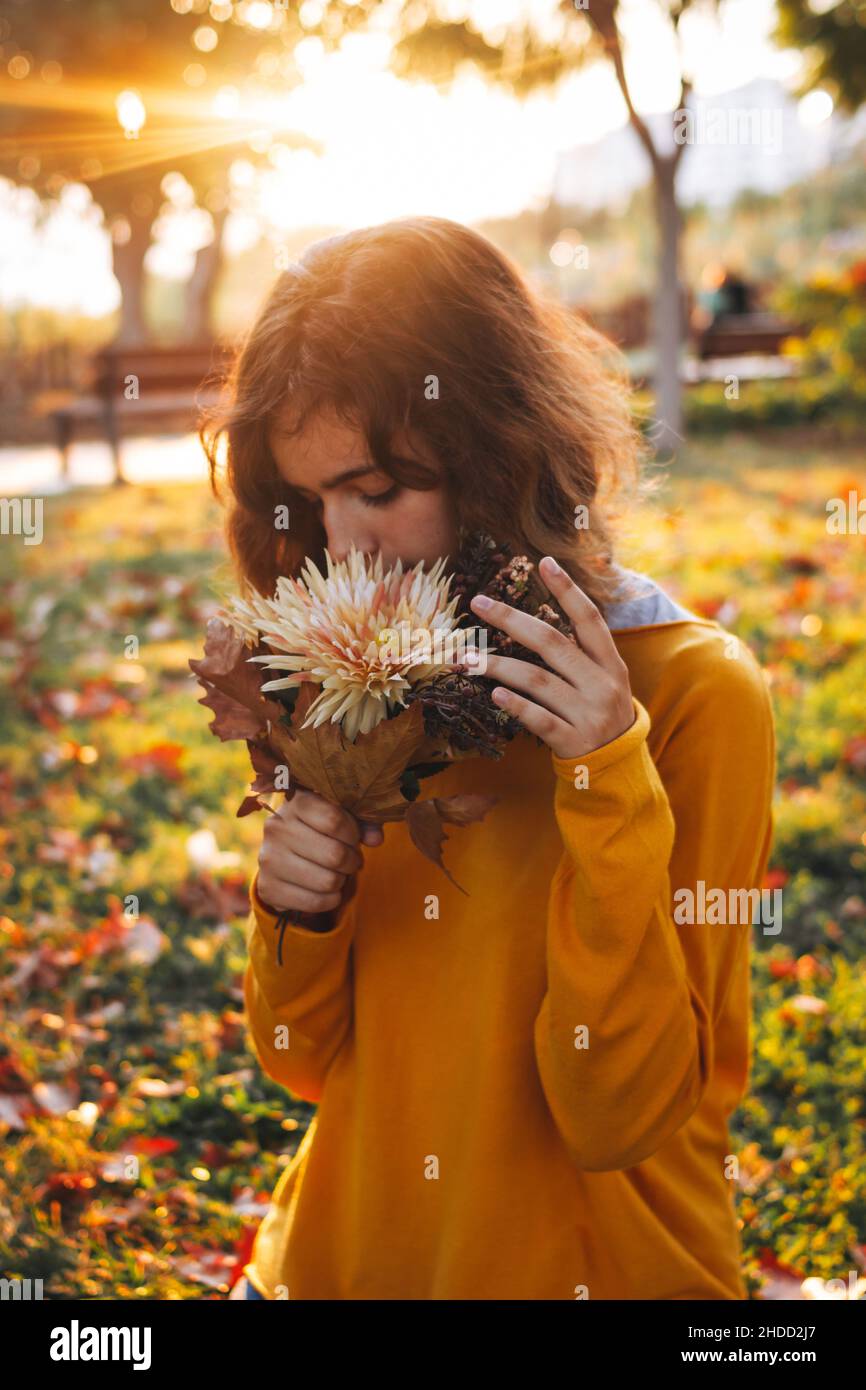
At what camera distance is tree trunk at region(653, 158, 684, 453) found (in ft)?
36.9

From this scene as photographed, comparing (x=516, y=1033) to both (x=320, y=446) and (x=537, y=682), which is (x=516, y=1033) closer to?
(x=537, y=682)

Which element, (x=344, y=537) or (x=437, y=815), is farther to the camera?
(x=344, y=537)

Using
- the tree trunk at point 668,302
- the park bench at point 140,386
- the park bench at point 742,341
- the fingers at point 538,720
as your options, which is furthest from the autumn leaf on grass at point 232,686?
the park bench at point 742,341

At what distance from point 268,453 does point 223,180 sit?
Result: 24905 mm

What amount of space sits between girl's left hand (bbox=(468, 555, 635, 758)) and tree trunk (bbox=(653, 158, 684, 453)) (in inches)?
396

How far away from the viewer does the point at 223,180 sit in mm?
24375

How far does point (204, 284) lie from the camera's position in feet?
84.2

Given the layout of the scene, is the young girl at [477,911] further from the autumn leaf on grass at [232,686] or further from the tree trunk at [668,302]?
the tree trunk at [668,302]

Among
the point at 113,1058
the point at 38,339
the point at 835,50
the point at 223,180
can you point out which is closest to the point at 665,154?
the point at 835,50

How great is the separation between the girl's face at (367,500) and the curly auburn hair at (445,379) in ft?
0.06

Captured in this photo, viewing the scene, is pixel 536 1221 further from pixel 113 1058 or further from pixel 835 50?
pixel 835 50

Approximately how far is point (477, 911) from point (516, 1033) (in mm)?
178

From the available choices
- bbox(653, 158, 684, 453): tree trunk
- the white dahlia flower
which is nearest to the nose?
the white dahlia flower

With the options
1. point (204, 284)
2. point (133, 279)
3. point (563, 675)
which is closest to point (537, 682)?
point (563, 675)
